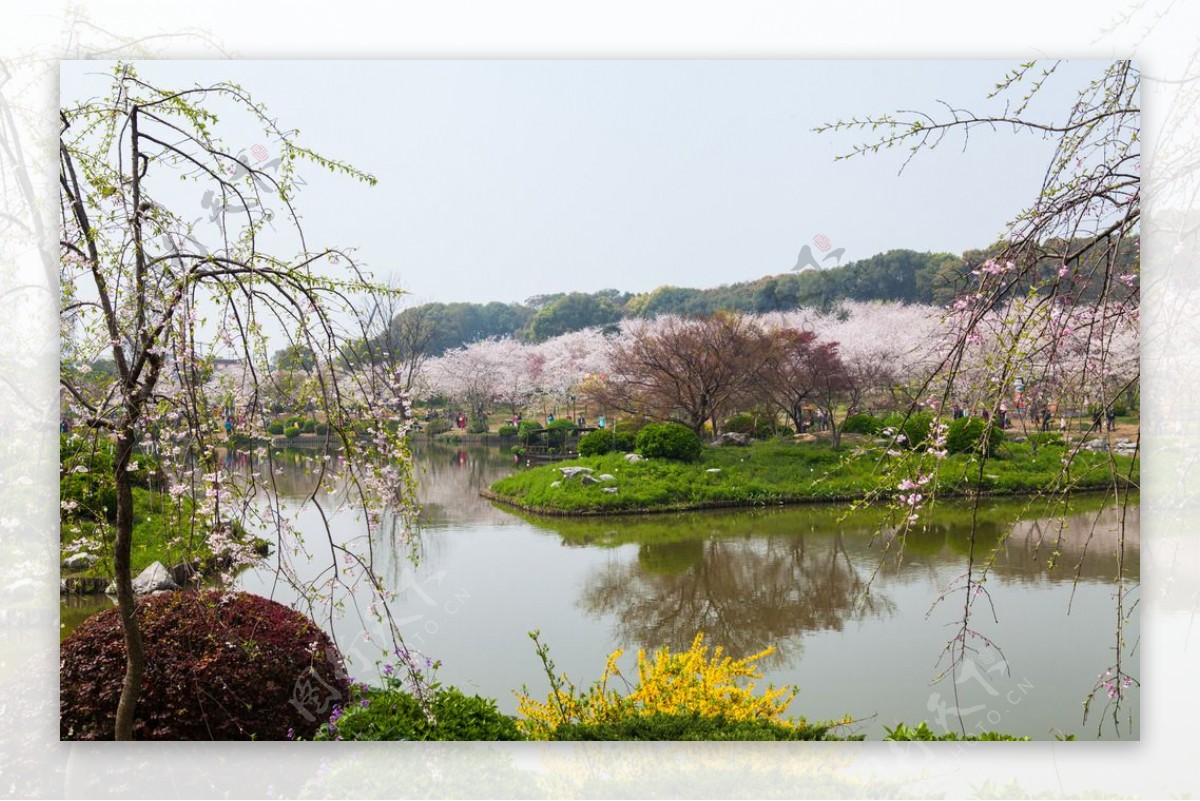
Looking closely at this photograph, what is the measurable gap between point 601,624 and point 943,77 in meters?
2.22

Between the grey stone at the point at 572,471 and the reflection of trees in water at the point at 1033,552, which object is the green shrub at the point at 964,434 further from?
the grey stone at the point at 572,471

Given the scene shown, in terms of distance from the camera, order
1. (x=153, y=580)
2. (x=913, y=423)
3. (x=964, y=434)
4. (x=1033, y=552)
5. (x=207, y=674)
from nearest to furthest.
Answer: (x=207, y=674)
(x=153, y=580)
(x=1033, y=552)
(x=964, y=434)
(x=913, y=423)

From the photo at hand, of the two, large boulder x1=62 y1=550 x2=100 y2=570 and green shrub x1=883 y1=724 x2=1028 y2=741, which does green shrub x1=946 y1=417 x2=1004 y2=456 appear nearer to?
green shrub x1=883 y1=724 x2=1028 y2=741

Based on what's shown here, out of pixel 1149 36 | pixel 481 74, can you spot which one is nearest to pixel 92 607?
pixel 481 74

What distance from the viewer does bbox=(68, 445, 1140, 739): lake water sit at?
10.6 ft

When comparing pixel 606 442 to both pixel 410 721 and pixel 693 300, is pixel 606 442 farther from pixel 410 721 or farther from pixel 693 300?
pixel 410 721

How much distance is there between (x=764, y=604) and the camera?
3771 millimetres

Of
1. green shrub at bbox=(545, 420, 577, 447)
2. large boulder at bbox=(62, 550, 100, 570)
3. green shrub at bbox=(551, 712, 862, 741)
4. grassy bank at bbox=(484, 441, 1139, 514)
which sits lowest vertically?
green shrub at bbox=(551, 712, 862, 741)

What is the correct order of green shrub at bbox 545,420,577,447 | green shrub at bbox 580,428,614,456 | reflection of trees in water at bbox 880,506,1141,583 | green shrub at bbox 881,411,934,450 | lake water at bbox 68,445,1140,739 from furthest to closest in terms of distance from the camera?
green shrub at bbox 580,428,614,456 → green shrub at bbox 545,420,577,447 → green shrub at bbox 881,411,934,450 → reflection of trees in water at bbox 880,506,1141,583 → lake water at bbox 68,445,1140,739

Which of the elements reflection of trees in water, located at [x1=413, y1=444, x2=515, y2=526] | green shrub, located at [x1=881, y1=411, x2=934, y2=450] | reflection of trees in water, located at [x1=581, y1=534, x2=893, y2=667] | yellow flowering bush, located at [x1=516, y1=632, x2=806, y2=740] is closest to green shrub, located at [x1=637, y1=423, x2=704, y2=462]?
reflection of trees in water, located at [x1=581, y1=534, x2=893, y2=667]

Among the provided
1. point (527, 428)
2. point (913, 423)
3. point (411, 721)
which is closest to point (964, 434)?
point (913, 423)

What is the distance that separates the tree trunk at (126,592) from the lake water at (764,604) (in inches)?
22.9

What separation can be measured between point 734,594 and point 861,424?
884 mm

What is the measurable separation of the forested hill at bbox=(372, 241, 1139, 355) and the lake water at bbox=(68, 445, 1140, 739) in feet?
1.65
